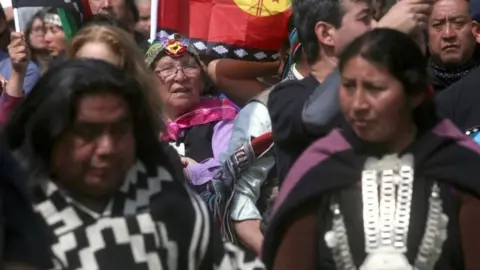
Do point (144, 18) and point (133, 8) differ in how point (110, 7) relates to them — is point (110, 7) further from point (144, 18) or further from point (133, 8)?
point (144, 18)

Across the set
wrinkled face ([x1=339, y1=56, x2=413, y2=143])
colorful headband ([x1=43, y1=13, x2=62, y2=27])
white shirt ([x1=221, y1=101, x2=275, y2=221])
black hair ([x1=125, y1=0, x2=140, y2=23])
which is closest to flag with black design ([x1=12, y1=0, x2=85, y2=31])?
→ colorful headband ([x1=43, y1=13, x2=62, y2=27])

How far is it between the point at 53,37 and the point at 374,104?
7.76ft

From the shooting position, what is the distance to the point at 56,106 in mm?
3207

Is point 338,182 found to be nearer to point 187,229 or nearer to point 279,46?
point 187,229

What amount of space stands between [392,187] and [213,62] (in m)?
2.10

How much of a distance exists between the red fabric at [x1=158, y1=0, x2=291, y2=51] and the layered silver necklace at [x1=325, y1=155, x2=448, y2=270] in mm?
1930

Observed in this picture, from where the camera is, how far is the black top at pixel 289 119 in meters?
3.82

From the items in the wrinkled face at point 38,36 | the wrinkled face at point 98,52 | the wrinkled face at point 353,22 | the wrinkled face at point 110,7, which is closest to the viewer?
the wrinkled face at point 98,52

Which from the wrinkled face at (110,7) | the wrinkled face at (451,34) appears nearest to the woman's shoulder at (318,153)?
the wrinkled face at (451,34)

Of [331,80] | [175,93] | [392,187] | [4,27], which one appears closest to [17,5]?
[4,27]

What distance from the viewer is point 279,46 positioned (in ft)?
17.6

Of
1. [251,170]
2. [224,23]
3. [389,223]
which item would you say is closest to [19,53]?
[224,23]

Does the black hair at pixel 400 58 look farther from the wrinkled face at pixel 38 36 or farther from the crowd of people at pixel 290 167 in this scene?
the wrinkled face at pixel 38 36

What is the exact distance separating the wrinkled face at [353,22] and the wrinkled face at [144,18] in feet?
8.59
